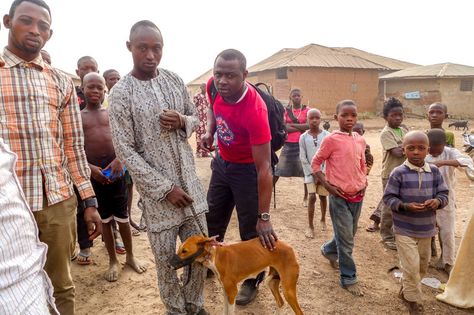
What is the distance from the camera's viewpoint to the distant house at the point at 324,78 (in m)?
20.1

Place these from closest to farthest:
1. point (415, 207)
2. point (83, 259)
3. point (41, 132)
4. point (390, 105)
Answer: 1. point (41, 132)
2. point (415, 207)
3. point (83, 259)
4. point (390, 105)

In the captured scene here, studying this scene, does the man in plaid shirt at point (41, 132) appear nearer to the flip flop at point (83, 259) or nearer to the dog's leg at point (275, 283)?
the dog's leg at point (275, 283)

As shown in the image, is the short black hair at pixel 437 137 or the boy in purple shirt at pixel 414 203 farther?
the short black hair at pixel 437 137

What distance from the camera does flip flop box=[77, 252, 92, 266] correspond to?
374 cm

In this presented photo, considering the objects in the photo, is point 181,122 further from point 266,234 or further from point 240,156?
point 266,234

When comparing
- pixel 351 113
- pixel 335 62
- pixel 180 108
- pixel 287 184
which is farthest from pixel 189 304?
pixel 335 62

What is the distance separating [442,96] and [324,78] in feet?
24.1

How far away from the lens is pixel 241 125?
A: 252 centimetres

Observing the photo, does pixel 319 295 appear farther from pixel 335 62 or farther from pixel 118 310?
pixel 335 62

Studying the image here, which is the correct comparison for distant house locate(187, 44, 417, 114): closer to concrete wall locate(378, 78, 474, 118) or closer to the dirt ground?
concrete wall locate(378, 78, 474, 118)

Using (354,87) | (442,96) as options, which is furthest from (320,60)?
(442,96)

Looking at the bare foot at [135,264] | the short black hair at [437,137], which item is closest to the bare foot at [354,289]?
the short black hair at [437,137]

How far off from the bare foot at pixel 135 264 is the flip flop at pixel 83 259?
18.1 inches

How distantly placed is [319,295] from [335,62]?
20.2 meters
